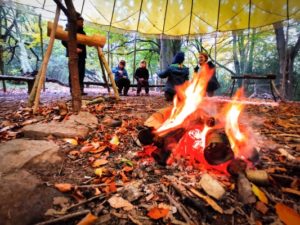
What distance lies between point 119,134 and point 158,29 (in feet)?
27.2

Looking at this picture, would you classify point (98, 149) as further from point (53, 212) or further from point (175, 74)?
point (175, 74)

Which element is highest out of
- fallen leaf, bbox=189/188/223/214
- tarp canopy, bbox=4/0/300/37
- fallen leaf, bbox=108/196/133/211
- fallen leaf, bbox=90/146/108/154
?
tarp canopy, bbox=4/0/300/37

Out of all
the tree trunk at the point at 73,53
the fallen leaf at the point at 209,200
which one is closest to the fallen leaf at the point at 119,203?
the fallen leaf at the point at 209,200

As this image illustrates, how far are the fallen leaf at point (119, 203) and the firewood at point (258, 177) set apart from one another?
1.09m

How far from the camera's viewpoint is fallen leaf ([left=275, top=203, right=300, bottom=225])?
161cm

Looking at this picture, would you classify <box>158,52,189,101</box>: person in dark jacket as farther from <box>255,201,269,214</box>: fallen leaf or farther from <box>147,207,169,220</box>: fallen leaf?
<box>147,207,169,220</box>: fallen leaf

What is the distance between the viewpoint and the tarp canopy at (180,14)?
29.7 feet

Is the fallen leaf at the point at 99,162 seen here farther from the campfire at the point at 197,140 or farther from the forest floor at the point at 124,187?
the campfire at the point at 197,140

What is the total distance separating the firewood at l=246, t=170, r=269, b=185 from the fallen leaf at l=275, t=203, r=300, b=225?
9.7 inches

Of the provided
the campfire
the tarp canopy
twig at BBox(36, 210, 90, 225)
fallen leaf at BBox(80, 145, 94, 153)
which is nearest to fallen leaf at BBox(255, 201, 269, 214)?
the campfire

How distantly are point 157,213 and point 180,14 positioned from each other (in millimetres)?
10019

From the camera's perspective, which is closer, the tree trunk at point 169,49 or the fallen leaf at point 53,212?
the fallen leaf at point 53,212

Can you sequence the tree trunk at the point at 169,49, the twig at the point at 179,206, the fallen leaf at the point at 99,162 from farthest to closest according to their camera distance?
the tree trunk at the point at 169,49 < the fallen leaf at the point at 99,162 < the twig at the point at 179,206

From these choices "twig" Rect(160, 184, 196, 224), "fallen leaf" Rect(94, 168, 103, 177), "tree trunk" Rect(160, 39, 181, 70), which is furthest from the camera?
"tree trunk" Rect(160, 39, 181, 70)
